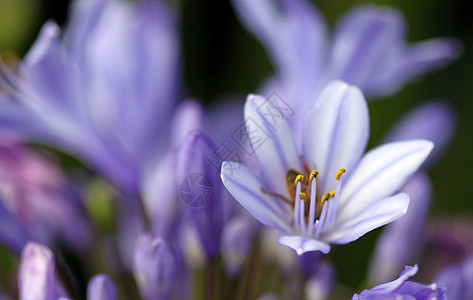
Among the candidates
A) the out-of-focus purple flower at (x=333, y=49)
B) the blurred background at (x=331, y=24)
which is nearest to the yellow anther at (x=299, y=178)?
the out-of-focus purple flower at (x=333, y=49)

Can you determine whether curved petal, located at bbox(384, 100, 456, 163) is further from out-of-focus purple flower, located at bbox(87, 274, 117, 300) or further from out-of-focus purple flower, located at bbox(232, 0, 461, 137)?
out-of-focus purple flower, located at bbox(87, 274, 117, 300)

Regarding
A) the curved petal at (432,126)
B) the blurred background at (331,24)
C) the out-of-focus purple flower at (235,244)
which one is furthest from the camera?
the blurred background at (331,24)

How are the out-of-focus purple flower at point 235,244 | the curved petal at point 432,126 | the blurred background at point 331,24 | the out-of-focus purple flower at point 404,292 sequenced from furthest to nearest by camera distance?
1. the blurred background at point 331,24
2. the curved petal at point 432,126
3. the out-of-focus purple flower at point 235,244
4. the out-of-focus purple flower at point 404,292

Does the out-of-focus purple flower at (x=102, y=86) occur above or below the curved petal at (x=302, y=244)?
above

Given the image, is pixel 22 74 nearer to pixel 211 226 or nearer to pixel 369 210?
pixel 211 226

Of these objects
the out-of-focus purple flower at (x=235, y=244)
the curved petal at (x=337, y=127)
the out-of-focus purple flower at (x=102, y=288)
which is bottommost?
the out-of-focus purple flower at (x=235, y=244)

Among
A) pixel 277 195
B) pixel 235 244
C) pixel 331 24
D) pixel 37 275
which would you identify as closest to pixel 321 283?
pixel 235 244

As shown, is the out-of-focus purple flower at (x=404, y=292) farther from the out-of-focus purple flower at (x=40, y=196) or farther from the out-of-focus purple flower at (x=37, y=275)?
the out-of-focus purple flower at (x=40, y=196)

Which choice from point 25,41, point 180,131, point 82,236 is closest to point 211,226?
point 180,131

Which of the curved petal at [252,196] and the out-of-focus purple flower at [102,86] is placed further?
the out-of-focus purple flower at [102,86]
